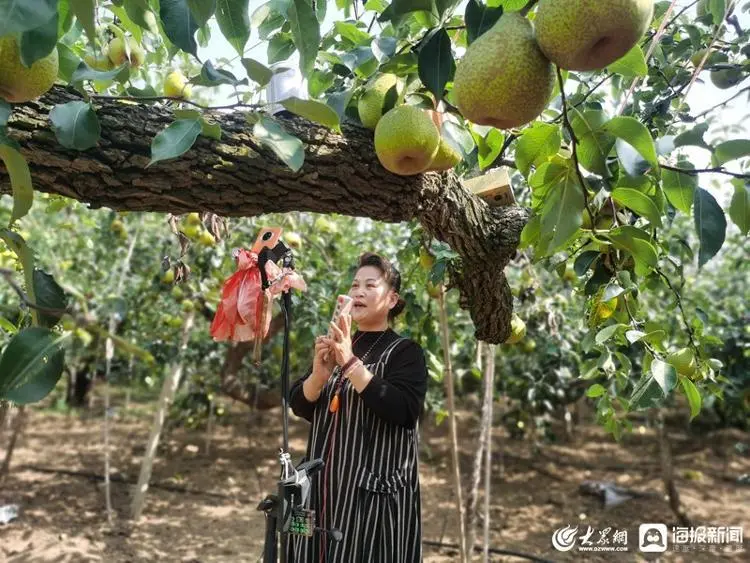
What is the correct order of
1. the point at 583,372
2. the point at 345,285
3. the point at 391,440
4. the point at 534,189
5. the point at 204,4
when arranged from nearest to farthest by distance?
1. the point at 204,4
2. the point at 534,189
3. the point at 391,440
4. the point at 583,372
5. the point at 345,285

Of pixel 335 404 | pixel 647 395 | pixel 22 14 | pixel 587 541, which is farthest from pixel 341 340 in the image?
pixel 587 541

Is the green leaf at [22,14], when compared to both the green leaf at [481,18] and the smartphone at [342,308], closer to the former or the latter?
the green leaf at [481,18]

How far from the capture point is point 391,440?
183 centimetres

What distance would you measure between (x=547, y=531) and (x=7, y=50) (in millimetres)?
4983

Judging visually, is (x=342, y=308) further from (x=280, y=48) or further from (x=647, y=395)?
(x=647, y=395)

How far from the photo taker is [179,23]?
1001 millimetres

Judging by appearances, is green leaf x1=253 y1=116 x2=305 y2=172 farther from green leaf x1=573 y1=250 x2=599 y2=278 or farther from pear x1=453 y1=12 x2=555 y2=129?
green leaf x1=573 y1=250 x2=599 y2=278

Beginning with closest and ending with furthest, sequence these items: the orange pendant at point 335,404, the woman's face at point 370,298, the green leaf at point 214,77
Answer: the green leaf at point 214,77 → the orange pendant at point 335,404 → the woman's face at point 370,298

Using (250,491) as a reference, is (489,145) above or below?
above

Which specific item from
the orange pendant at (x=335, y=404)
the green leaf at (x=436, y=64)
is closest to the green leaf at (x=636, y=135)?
the green leaf at (x=436, y=64)

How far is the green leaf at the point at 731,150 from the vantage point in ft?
3.33

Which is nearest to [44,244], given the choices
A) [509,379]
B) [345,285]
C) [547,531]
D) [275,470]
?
[275,470]

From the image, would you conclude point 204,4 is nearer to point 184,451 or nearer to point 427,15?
point 427,15

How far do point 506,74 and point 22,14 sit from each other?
2.07 ft
